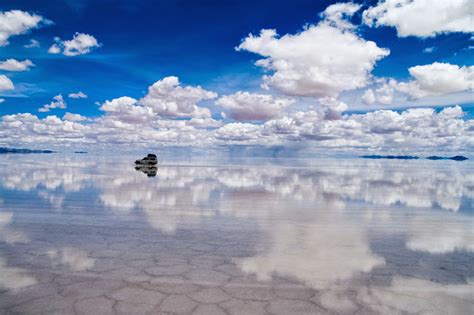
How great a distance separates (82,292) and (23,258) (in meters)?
2.82

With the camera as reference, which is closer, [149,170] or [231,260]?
[231,260]

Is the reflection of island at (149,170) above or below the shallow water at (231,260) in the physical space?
above

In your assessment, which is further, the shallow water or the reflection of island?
the reflection of island

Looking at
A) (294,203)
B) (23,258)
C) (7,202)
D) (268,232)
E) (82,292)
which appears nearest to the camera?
(82,292)

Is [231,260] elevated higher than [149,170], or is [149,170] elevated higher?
[149,170]

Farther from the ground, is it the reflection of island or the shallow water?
the reflection of island

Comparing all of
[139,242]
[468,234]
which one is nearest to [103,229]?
[139,242]

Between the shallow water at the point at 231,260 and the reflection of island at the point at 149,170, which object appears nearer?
the shallow water at the point at 231,260

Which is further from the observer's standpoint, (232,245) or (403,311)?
(232,245)

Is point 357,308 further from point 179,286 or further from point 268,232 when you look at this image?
point 268,232

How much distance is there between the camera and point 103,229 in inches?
450

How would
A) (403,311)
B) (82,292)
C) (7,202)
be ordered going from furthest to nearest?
(7,202) → (82,292) → (403,311)

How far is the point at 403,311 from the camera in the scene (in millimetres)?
5855

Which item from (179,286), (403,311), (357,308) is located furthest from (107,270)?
(403,311)
